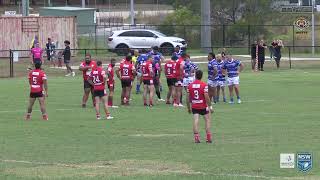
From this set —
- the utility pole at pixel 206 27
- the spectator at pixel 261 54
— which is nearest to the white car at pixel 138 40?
the utility pole at pixel 206 27

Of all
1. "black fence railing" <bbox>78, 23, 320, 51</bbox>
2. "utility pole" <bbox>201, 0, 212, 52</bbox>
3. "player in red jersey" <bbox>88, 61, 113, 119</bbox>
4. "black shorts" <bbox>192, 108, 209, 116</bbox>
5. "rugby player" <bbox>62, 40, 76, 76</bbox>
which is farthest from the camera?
"black fence railing" <bbox>78, 23, 320, 51</bbox>

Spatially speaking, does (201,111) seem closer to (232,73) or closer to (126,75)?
(126,75)

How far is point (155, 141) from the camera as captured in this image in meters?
21.0

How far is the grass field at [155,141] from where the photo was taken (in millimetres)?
16078

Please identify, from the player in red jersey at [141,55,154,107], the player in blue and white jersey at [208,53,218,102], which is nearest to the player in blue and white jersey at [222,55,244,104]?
the player in blue and white jersey at [208,53,218,102]

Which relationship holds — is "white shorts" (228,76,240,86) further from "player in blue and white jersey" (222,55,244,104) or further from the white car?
the white car

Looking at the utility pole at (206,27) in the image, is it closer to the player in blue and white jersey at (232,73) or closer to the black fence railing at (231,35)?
the black fence railing at (231,35)

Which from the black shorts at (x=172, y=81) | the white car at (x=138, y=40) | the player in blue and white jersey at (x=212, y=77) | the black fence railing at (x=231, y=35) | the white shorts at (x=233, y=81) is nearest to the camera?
the player in blue and white jersey at (x=212, y=77)

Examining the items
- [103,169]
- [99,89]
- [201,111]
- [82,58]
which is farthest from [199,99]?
[82,58]

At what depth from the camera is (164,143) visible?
67.7 ft

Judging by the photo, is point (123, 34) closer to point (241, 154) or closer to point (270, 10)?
point (270, 10)

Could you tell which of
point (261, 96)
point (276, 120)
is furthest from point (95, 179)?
point (261, 96)

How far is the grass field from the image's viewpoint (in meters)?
16.1

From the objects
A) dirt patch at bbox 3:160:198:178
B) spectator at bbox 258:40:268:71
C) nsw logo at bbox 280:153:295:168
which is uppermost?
A: spectator at bbox 258:40:268:71
